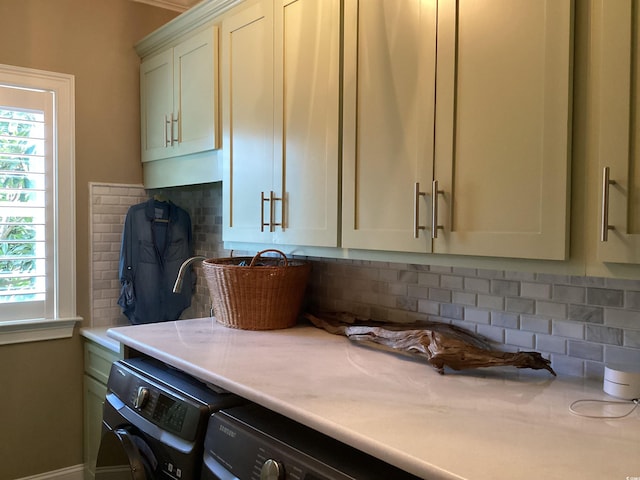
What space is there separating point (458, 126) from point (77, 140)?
7.10ft

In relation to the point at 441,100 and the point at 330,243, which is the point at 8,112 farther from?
the point at 441,100

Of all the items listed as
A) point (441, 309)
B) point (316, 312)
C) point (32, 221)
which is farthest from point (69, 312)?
point (441, 309)

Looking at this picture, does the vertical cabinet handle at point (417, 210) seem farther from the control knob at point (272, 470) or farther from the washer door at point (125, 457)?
the washer door at point (125, 457)

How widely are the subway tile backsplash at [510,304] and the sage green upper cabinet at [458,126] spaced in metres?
0.32

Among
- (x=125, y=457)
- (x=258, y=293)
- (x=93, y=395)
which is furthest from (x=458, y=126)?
(x=93, y=395)

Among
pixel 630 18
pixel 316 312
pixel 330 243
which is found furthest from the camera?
pixel 316 312

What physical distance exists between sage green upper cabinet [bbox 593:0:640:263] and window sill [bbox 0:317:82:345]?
2.55 meters

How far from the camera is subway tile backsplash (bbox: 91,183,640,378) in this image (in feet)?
4.67

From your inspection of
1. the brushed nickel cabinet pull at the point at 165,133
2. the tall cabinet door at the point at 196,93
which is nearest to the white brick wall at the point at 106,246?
the brushed nickel cabinet pull at the point at 165,133

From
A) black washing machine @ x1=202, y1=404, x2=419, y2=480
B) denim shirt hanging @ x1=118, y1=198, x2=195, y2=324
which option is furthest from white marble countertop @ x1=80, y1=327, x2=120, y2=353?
black washing machine @ x1=202, y1=404, x2=419, y2=480

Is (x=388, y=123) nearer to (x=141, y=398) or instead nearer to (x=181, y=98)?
(x=141, y=398)

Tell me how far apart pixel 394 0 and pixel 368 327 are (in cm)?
103

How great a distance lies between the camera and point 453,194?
1.42 meters

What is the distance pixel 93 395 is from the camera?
9.03 ft
